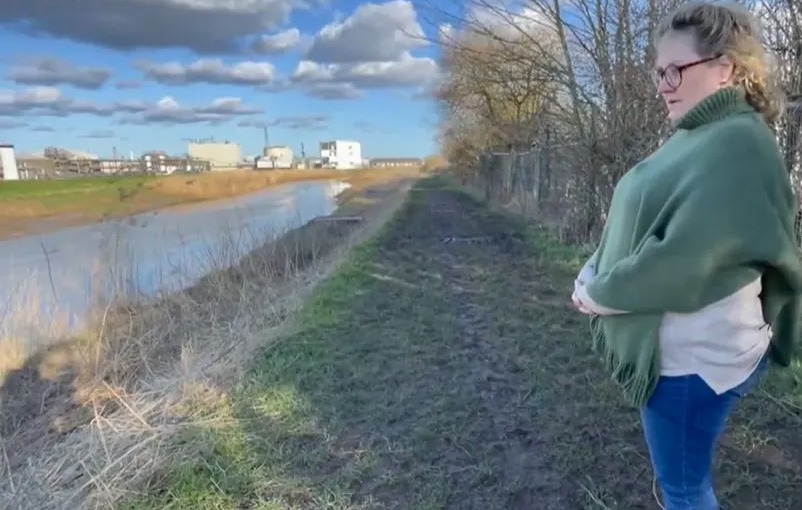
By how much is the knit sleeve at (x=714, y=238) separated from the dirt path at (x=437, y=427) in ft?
4.51

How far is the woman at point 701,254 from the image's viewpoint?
112 cm

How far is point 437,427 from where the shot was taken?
9.78 feet

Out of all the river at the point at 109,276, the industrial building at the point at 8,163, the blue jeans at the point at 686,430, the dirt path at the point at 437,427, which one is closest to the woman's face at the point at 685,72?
the blue jeans at the point at 686,430

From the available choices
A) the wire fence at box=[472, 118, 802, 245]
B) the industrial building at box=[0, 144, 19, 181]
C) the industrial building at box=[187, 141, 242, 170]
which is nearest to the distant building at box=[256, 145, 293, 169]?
the industrial building at box=[187, 141, 242, 170]

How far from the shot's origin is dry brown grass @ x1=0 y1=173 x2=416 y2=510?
8.93 ft

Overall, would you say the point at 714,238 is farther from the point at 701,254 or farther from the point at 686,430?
the point at 686,430

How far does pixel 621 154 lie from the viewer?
6.51 metres

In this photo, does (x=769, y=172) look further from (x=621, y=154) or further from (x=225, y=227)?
(x=225, y=227)

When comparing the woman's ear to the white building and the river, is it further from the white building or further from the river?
the white building

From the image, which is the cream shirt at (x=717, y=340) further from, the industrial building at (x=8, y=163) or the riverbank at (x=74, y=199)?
the industrial building at (x=8, y=163)

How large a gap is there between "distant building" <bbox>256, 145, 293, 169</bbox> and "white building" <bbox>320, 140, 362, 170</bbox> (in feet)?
19.9

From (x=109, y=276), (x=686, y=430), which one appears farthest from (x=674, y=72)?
(x=109, y=276)

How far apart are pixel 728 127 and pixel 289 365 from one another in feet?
10.7

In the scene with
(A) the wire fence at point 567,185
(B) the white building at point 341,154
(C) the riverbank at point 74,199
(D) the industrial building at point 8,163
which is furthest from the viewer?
(B) the white building at point 341,154
